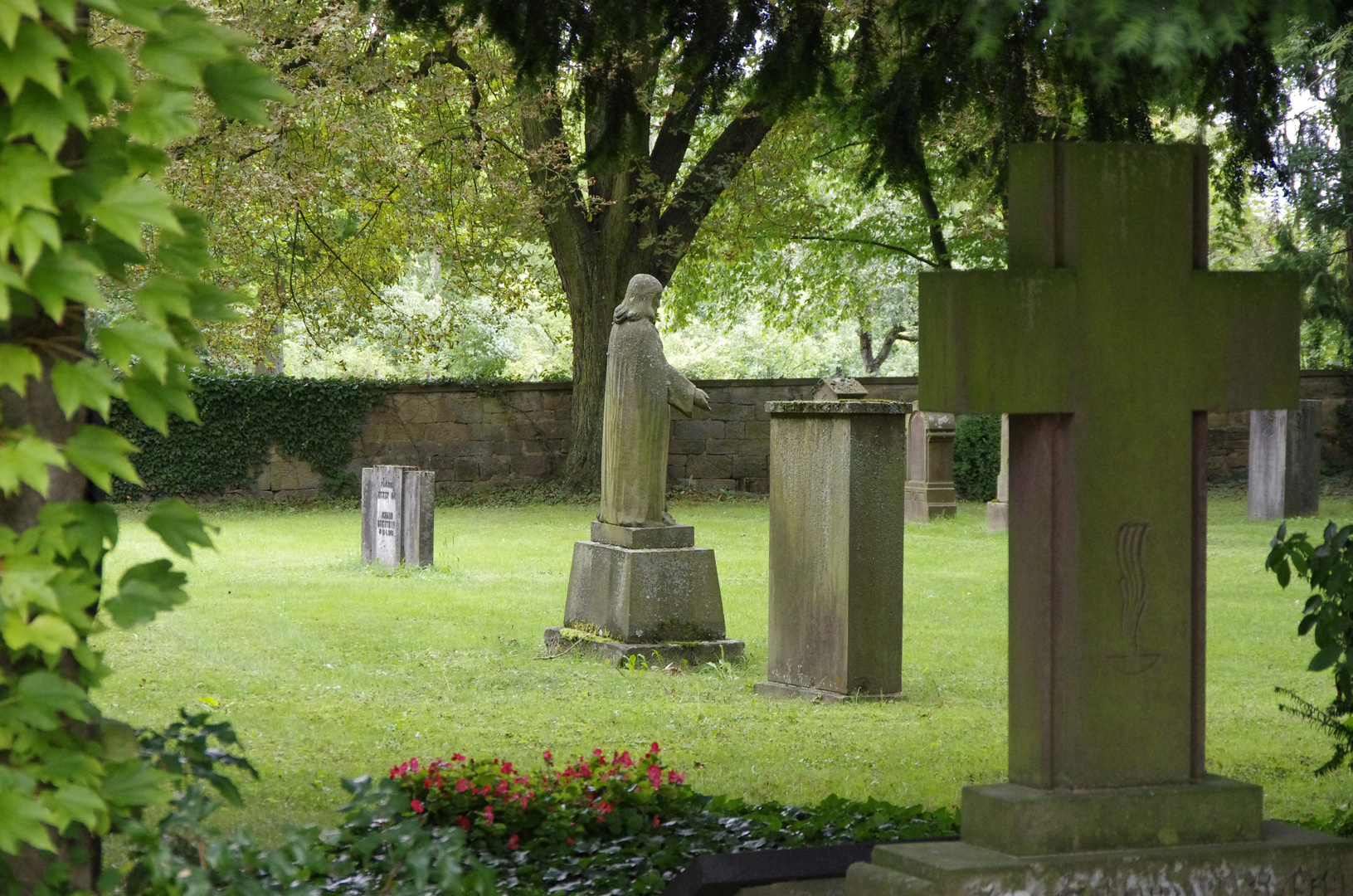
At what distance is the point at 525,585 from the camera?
13.2m

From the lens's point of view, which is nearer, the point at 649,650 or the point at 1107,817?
the point at 1107,817

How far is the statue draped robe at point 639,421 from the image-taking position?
9836mm

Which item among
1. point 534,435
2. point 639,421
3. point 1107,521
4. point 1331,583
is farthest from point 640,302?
point 534,435

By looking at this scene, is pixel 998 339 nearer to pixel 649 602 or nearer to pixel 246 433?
pixel 649 602

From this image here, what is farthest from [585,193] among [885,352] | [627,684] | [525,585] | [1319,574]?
[885,352]

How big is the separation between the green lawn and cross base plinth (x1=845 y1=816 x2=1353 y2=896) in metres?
2.33

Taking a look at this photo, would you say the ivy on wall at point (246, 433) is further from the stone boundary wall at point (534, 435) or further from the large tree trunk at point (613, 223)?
the large tree trunk at point (613, 223)

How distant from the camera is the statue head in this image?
32.3 ft

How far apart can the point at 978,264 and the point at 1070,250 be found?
21.2 metres

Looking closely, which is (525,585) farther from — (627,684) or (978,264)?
(978,264)

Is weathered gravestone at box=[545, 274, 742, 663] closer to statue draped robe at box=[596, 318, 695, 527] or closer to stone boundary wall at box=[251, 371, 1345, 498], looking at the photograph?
statue draped robe at box=[596, 318, 695, 527]

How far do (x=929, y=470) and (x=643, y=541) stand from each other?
9864mm

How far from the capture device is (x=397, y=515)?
13898mm

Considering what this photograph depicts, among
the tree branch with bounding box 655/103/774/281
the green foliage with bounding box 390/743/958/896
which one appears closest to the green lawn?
the green foliage with bounding box 390/743/958/896
